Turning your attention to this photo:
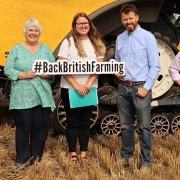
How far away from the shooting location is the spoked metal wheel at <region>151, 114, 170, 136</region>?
5582 mm

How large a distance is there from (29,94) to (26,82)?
97 millimetres

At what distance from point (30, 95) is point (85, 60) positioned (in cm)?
51

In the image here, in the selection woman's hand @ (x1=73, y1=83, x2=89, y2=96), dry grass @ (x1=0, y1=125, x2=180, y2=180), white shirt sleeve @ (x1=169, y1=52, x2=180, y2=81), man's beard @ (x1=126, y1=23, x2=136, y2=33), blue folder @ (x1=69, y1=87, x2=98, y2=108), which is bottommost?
dry grass @ (x1=0, y1=125, x2=180, y2=180)

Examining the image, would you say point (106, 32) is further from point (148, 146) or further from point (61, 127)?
point (148, 146)

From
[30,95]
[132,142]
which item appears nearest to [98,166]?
[132,142]

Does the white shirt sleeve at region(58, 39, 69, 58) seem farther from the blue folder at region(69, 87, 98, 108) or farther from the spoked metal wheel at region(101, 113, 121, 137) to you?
the spoked metal wheel at region(101, 113, 121, 137)

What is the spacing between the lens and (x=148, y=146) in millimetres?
4430

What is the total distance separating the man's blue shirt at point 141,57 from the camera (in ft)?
14.0

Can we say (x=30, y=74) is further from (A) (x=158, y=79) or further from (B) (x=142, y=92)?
(A) (x=158, y=79)

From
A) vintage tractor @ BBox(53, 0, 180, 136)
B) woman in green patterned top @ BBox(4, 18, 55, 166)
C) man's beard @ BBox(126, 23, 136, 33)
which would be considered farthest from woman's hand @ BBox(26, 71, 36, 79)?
man's beard @ BBox(126, 23, 136, 33)

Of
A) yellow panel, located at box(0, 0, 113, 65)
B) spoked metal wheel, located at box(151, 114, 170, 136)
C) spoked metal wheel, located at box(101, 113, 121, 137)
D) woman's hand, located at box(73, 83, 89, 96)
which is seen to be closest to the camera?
woman's hand, located at box(73, 83, 89, 96)

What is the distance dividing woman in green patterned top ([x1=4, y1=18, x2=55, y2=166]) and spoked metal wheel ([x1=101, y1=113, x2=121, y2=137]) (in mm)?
1002

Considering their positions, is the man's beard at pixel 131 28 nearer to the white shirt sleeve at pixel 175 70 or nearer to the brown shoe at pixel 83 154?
the white shirt sleeve at pixel 175 70

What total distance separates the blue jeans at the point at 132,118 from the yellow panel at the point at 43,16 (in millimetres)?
846
